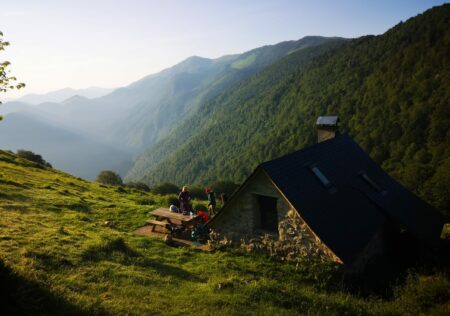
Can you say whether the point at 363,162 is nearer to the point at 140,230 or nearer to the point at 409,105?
the point at 140,230

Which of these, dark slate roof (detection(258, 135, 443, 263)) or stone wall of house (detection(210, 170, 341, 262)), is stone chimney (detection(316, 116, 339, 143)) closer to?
dark slate roof (detection(258, 135, 443, 263))

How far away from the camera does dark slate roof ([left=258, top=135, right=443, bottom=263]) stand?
14898 mm

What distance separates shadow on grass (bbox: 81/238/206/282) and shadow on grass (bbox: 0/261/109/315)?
3.28 m

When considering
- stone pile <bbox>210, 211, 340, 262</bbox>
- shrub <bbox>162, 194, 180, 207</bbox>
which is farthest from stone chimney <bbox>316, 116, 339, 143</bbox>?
shrub <bbox>162, 194, 180, 207</bbox>

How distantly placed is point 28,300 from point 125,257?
16.3 ft

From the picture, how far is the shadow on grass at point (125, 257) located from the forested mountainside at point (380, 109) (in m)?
56.1

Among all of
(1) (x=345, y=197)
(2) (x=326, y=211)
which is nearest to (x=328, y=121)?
(1) (x=345, y=197)

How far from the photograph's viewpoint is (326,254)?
13.9m

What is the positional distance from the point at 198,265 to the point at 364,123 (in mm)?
119276

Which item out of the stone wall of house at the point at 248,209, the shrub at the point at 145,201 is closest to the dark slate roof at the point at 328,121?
the stone wall of house at the point at 248,209

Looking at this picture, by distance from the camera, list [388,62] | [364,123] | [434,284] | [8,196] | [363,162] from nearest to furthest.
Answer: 1. [434,284]
2. [8,196]
3. [363,162]
4. [364,123]
5. [388,62]

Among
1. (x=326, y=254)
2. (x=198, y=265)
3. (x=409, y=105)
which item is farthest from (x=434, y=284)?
(x=409, y=105)

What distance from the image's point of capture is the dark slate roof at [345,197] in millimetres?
14898

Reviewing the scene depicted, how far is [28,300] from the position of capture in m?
8.05
